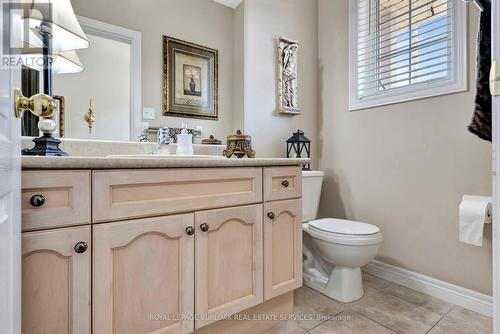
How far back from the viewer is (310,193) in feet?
6.38

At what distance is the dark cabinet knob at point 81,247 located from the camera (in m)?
0.80

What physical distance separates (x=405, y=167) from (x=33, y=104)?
1.95 metres

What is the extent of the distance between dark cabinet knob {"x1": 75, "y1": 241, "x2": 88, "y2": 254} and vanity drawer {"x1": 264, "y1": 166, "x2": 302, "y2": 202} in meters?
0.74

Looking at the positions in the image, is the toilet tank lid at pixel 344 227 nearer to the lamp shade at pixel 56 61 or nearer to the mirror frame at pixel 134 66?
the mirror frame at pixel 134 66

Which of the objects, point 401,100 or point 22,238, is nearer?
point 22,238

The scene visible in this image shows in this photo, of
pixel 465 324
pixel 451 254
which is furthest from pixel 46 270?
pixel 451 254

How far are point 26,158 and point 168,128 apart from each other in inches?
37.1

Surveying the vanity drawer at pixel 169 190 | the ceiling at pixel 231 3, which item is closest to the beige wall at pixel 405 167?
the ceiling at pixel 231 3

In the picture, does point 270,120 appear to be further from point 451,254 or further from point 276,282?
point 451,254

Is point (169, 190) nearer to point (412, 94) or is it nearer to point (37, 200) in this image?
point (37, 200)

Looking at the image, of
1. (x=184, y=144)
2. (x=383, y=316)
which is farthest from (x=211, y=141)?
(x=383, y=316)

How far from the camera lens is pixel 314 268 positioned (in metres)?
1.86

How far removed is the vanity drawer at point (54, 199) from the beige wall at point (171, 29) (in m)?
0.85

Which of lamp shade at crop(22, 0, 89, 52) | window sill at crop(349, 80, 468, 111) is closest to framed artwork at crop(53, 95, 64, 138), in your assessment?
lamp shade at crop(22, 0, 89, 52)
